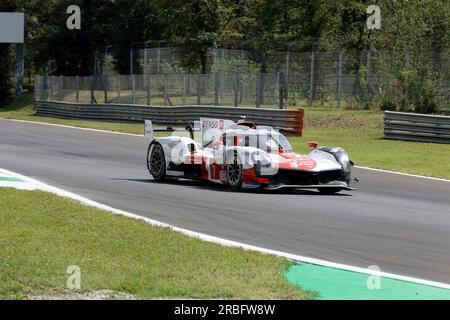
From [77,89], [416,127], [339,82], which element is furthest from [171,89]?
[416,127]

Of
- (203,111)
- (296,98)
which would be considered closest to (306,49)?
(296,98)

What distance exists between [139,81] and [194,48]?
696 centimetres

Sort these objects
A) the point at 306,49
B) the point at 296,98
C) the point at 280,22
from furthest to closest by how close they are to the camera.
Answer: the point at 280,22 < the point at 306,49 < the point at 296,98

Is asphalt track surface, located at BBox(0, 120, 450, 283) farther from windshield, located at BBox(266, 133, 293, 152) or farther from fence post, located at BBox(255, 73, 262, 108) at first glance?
fence post, located at BBox(255, 73, 262, 108)

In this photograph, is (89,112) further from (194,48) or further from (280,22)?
(280,22)

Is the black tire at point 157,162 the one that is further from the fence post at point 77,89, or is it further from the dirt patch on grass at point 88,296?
the fence post at point 77,89

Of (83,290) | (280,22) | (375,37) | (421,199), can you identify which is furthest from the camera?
(280,22)

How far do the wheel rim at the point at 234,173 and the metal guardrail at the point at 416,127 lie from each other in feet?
38.0

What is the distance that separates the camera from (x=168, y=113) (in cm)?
3503

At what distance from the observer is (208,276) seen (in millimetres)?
Answer: 7613

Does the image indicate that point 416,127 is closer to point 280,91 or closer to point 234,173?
point 280,91

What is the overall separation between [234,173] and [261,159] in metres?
0.67

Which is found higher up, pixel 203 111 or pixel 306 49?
pixel 306 49

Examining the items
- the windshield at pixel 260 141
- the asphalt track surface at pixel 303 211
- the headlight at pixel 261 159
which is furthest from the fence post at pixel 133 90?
the headlight at pixel 261 159
